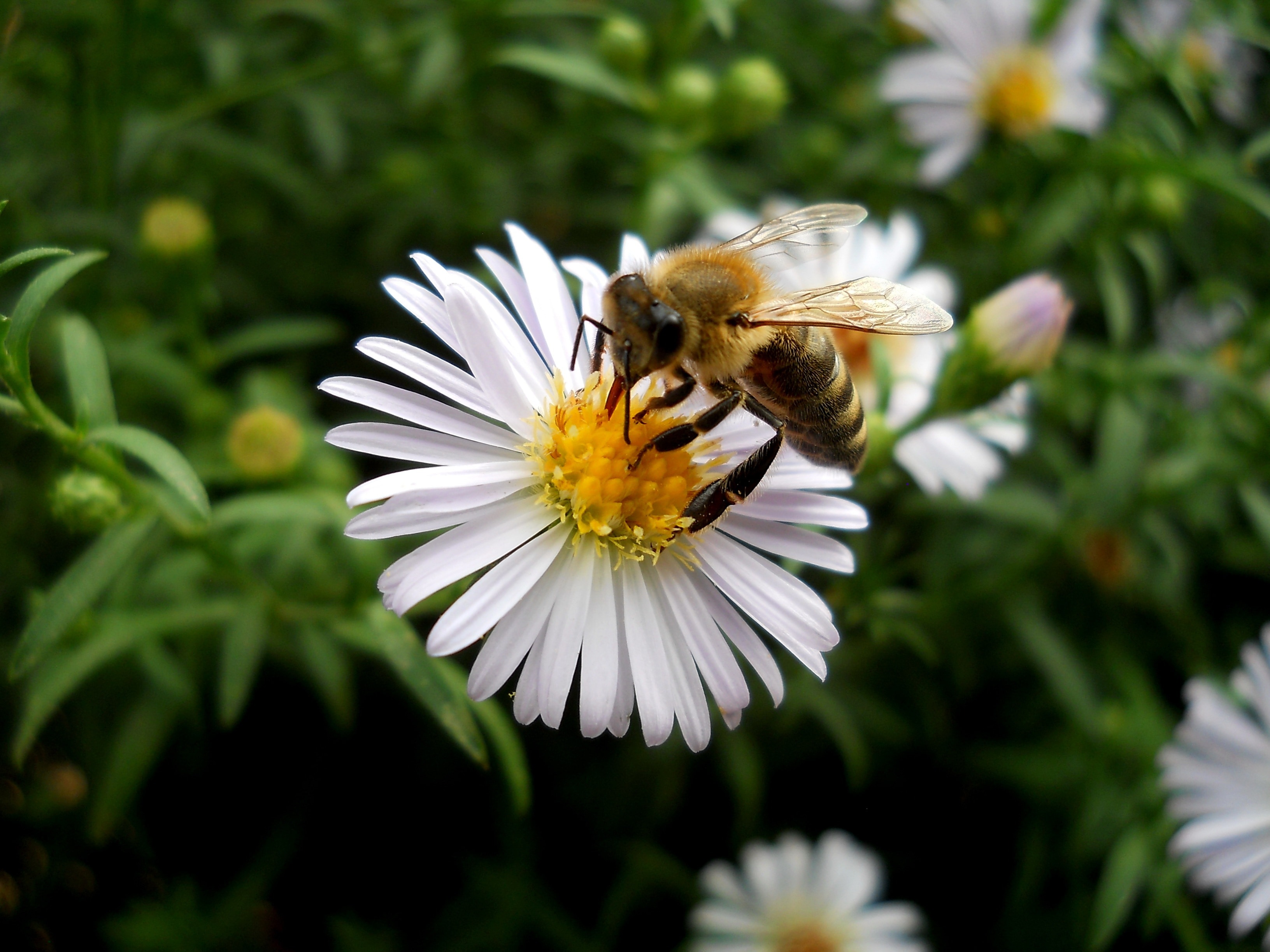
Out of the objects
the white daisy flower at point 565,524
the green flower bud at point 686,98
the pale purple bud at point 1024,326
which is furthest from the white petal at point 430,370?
the green flower bud at point 686,98

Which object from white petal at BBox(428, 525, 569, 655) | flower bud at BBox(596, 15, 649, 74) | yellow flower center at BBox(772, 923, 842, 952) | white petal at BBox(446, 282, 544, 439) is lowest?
yellow flower center at BBox(772, 923, 842, 952)

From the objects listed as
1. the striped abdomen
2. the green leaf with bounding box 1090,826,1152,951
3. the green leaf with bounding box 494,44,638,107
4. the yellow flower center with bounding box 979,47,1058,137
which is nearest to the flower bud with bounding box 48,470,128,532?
the striped abdomen

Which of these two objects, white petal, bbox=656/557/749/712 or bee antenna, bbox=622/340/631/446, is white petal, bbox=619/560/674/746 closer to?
white petal, bbox=656/557/749/712

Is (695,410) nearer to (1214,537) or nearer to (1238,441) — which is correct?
(1238,441)

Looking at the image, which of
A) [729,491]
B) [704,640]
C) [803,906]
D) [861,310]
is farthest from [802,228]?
[803,906]

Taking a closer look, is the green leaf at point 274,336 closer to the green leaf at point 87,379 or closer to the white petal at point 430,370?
the green leaf at point 87,379

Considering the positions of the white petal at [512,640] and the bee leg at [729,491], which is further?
the bee leg at [729,491]

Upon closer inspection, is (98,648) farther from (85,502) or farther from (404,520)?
(404,520)
